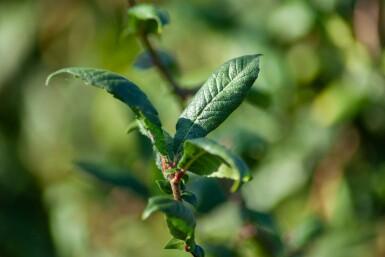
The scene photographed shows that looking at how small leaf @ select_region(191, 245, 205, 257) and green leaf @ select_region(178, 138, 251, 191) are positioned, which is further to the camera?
small leaf @ select_region(191, 245, 205, 257)

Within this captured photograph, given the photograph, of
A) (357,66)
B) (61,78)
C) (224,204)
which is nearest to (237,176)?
(224,204)

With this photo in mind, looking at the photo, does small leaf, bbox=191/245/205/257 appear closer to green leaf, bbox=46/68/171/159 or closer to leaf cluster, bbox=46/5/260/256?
leaf cluster, bbox=46/5/260/256

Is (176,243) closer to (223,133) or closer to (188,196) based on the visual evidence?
(188,196)

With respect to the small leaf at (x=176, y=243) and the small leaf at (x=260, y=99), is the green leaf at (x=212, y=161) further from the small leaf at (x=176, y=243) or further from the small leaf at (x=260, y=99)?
the small leaf at (x=260, y=99)

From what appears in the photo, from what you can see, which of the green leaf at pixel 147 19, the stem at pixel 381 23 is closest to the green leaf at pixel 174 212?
the green leaf at pixel 147 19

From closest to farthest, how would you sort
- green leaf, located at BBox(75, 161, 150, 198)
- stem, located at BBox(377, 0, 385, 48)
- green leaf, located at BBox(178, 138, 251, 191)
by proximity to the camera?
green leaf, located at BBox(178, 138, 251, 191) < green leaf, located at BBox(75, 161, 150, 198) < stem, located at BBox(377, 0, 385, 48)

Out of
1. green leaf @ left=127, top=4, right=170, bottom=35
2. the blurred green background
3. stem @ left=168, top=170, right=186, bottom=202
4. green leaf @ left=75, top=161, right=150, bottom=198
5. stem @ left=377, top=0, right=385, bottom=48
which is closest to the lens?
stem @ left=168, top=170, right=186, bottom=202

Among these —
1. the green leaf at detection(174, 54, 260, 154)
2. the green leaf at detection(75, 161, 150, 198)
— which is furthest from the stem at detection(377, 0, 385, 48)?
the green leaf at detection(174, 54, 260, 154)

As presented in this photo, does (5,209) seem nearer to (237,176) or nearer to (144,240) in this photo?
(144,240)

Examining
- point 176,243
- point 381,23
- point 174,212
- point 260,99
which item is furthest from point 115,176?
point 381,23
